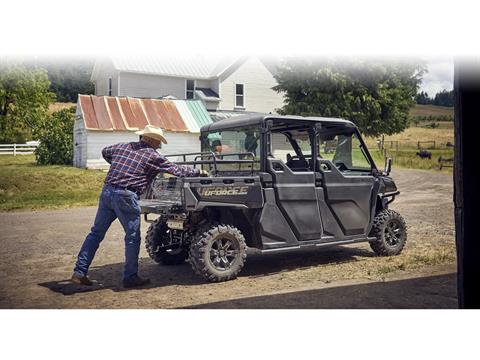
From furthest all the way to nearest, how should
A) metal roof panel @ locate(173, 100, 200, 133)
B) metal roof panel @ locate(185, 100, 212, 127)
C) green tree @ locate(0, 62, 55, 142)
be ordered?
metal roof panel @ locate(185, 100, 212, 127), metal roof panel @ locate(173, 100, 200, 133), green tree @ locate(0, 62, 55, 142)

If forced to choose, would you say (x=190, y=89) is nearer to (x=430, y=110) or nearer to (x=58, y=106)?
(x=58, y=106)

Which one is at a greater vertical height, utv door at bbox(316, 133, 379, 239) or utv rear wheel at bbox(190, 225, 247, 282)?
utv door at bbox(316, 133, 379, 239)

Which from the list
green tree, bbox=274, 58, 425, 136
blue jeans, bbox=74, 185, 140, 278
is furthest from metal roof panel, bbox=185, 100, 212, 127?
blue jeans, bbox=74, 185, 140, 278

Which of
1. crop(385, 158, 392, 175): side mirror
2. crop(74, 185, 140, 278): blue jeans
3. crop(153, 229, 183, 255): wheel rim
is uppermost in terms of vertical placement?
crop(385, 158, 392, 175): side mirror

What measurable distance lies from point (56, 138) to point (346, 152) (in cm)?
342

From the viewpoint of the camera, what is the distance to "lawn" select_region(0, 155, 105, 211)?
6.13 meters

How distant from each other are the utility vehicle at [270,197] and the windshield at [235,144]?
0.04ft

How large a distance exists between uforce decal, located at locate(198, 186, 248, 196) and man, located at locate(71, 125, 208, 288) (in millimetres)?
179

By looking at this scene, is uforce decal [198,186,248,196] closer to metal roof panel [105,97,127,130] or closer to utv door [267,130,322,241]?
utv door [267,130,322,241]

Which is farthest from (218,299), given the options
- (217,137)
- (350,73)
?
(350,73)

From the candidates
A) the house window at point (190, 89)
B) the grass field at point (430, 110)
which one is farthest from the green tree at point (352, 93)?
the house window at point (190, 89)

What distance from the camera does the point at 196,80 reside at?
7.62 meters

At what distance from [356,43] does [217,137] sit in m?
2.11

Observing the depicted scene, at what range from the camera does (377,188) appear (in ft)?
22.3
